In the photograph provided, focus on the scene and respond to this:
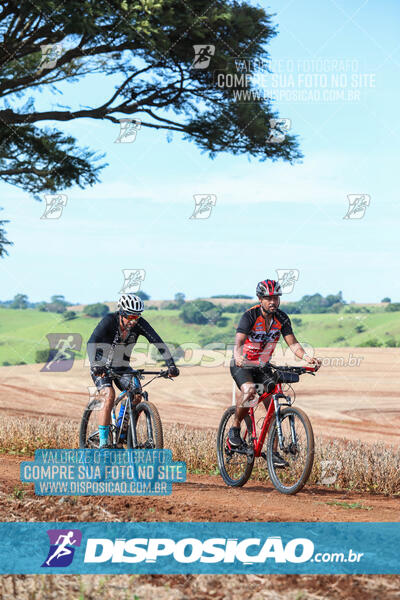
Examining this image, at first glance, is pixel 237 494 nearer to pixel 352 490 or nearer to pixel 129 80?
pixel 352 490

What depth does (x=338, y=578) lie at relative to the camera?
500 centimetres

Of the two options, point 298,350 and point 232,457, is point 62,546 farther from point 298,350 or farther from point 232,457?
point 232,457

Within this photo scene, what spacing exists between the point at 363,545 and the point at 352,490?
3.74 meters

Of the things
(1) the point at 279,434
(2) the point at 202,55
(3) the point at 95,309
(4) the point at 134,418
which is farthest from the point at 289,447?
(3) the point at 95,309

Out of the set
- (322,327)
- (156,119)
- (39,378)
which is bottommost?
(39,378)

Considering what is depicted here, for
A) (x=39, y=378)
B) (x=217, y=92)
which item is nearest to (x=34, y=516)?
(x=217, y=92)

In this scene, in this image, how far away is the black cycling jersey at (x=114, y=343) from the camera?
826 cm

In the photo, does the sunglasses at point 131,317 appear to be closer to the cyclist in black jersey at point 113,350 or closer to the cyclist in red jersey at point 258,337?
the cyclist in black jersey at point 113,350

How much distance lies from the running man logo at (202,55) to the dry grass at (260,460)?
26.9 ft

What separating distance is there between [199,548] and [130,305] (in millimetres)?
3250

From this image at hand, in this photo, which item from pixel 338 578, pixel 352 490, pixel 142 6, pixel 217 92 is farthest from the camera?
pixel 217 92

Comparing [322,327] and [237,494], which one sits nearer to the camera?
[237,494]

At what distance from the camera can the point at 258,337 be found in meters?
8.34

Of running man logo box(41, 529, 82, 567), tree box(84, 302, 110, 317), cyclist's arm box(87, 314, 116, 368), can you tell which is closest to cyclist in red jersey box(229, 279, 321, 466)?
cyclist's arm box(87, 314, 116, 368)
